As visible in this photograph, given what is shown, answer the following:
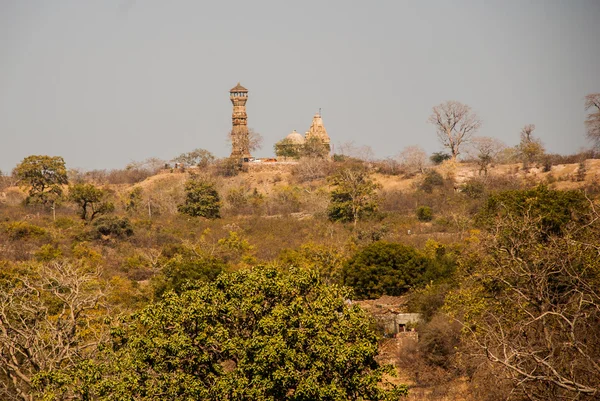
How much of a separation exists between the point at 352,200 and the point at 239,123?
98.3 ft

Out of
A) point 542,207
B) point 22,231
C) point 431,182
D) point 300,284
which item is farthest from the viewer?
point 431,182

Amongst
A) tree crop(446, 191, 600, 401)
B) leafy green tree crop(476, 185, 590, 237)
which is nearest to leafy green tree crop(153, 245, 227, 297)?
tree crop(446, 191, 600, 401)

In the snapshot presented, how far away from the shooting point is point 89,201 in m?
53.8

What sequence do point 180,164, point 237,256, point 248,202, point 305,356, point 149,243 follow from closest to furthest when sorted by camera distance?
1. point 305,356
2. point 237,256
3. point 149,243
4. point 248,202
5. point 180,164

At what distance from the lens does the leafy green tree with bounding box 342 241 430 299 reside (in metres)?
36.8

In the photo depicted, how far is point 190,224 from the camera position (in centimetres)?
5578

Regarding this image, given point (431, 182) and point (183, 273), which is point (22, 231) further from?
point (431, 182)

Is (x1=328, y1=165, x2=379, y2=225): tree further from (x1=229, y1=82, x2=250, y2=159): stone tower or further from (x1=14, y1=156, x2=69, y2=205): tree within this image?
(x1=229, y1=82, x2=250, y2=159): stone tower

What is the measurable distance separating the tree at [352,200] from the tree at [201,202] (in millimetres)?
7291

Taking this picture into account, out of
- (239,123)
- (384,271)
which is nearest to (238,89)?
(239,123)

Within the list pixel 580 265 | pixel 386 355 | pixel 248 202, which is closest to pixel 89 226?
pixel 248 202

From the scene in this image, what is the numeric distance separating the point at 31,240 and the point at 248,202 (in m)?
21.6

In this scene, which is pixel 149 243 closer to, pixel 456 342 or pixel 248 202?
pixel 248 202

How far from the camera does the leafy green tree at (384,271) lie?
3675 cm
